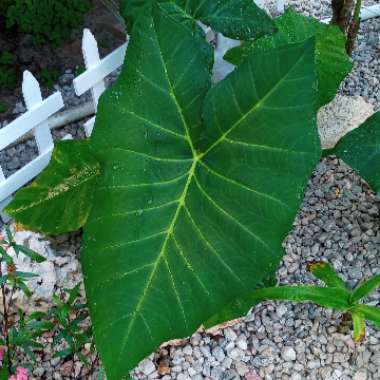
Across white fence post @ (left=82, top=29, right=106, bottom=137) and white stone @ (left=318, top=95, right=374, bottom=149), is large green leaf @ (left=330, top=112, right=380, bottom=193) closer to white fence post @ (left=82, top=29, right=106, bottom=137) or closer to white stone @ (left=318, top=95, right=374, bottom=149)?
white stone @ (left=318, top=95, right=374, bottom=149)

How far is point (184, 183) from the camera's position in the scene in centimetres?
178

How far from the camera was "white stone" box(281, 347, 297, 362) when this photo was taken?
2.23 meters

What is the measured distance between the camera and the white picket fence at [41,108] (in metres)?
2.46

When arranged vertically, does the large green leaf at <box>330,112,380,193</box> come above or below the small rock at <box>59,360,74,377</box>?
above

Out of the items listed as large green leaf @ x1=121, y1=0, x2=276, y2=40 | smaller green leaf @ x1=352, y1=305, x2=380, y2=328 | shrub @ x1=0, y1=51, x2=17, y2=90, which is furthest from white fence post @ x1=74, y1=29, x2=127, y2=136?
smaller green leaf @ x1=352, y1=305, x2=380, y2=328

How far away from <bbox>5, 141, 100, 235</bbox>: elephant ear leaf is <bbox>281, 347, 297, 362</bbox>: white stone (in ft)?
2.50

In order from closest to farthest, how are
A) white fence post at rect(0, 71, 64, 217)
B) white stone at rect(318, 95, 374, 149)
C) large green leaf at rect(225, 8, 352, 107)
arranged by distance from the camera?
large green leaf at rect(225, 8, 352, 107), white fence post at rect(0, 71, 64, 217), white stone at rect(318, 95, 374, 149)

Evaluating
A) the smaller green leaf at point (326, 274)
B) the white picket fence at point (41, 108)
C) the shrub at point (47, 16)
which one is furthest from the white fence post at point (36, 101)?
the smaller green leaf at point (326, 274)

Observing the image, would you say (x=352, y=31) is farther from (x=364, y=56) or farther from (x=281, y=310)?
(x=281, y=310)

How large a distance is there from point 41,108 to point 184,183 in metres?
0.95

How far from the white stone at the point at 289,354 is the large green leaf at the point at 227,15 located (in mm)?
976

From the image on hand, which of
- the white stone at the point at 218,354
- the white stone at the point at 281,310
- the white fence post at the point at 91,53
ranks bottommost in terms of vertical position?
the white stone at the point at 218,354

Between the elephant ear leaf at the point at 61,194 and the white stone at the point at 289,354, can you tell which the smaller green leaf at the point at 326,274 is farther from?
the elephant ear leaf at the point at 61,194

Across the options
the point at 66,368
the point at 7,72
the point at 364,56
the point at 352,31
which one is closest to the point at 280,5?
the point at 364,56
